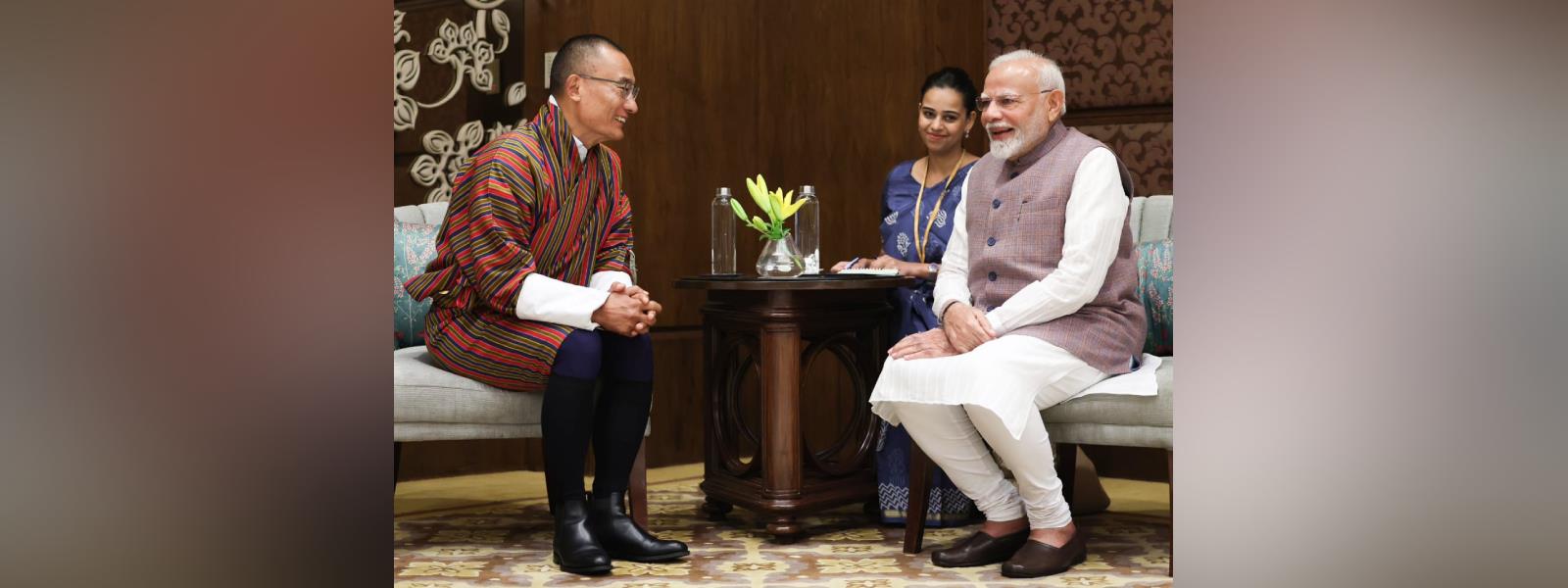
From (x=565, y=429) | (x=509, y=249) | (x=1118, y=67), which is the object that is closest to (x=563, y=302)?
(x=509, y=249)

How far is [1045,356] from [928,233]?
0.72 m

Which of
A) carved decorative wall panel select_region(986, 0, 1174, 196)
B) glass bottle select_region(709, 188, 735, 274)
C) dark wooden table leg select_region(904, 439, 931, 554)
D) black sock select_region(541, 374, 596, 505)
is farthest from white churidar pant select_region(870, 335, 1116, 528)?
carved decorative wall panel select_region(986, 0, 1174, 196)

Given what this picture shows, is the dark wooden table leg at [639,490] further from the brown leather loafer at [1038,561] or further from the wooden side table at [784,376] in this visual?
the brown leather loafer at [1038,561]

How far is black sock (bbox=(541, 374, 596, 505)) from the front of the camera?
8.58 ft

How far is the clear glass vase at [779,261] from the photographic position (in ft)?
9.96

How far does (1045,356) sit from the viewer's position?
2.59m

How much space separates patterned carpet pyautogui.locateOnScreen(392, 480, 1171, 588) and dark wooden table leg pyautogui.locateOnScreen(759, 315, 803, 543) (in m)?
0.13

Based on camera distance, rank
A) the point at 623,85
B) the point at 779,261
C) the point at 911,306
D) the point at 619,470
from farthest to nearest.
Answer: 1. the point at 911,306
2. the point at 779,261
3. the point at 623,85
4. the point at 619,470

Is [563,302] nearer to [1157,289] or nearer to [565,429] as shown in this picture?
[565,429]

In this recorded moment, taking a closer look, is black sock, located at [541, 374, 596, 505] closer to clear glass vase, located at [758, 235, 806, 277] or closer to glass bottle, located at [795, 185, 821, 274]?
clear glass vase, located at [758, 235, 806, 277]

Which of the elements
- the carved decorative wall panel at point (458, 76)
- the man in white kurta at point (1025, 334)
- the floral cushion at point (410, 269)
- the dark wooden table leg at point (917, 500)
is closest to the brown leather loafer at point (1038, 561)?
the man in white kurta at point (1025, 334)
